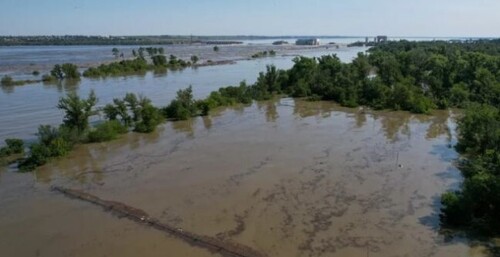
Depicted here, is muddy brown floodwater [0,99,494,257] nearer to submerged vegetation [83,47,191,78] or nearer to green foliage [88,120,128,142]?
green foliage [88,120,128,142]

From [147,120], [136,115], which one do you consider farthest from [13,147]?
[136,115]

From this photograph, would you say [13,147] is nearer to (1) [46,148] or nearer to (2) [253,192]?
(1) [46,148]

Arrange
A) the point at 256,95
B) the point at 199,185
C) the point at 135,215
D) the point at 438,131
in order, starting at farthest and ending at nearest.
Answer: the point at 256,95, the point at 438,131, the point at 199,185, the point at 135,215

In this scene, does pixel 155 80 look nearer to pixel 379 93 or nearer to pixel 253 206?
pixel 379 93

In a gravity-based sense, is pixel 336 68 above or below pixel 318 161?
above

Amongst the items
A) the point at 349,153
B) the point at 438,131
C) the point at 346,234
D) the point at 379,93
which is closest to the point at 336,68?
the point at 379,93

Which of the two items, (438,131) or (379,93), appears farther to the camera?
(379,93)

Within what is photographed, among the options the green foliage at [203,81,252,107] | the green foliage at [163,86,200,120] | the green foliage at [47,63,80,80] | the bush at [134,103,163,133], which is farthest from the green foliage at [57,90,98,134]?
the green foliage at [47,63,80,80]

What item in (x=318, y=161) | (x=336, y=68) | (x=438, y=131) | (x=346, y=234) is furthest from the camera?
(x=336, y=68)
